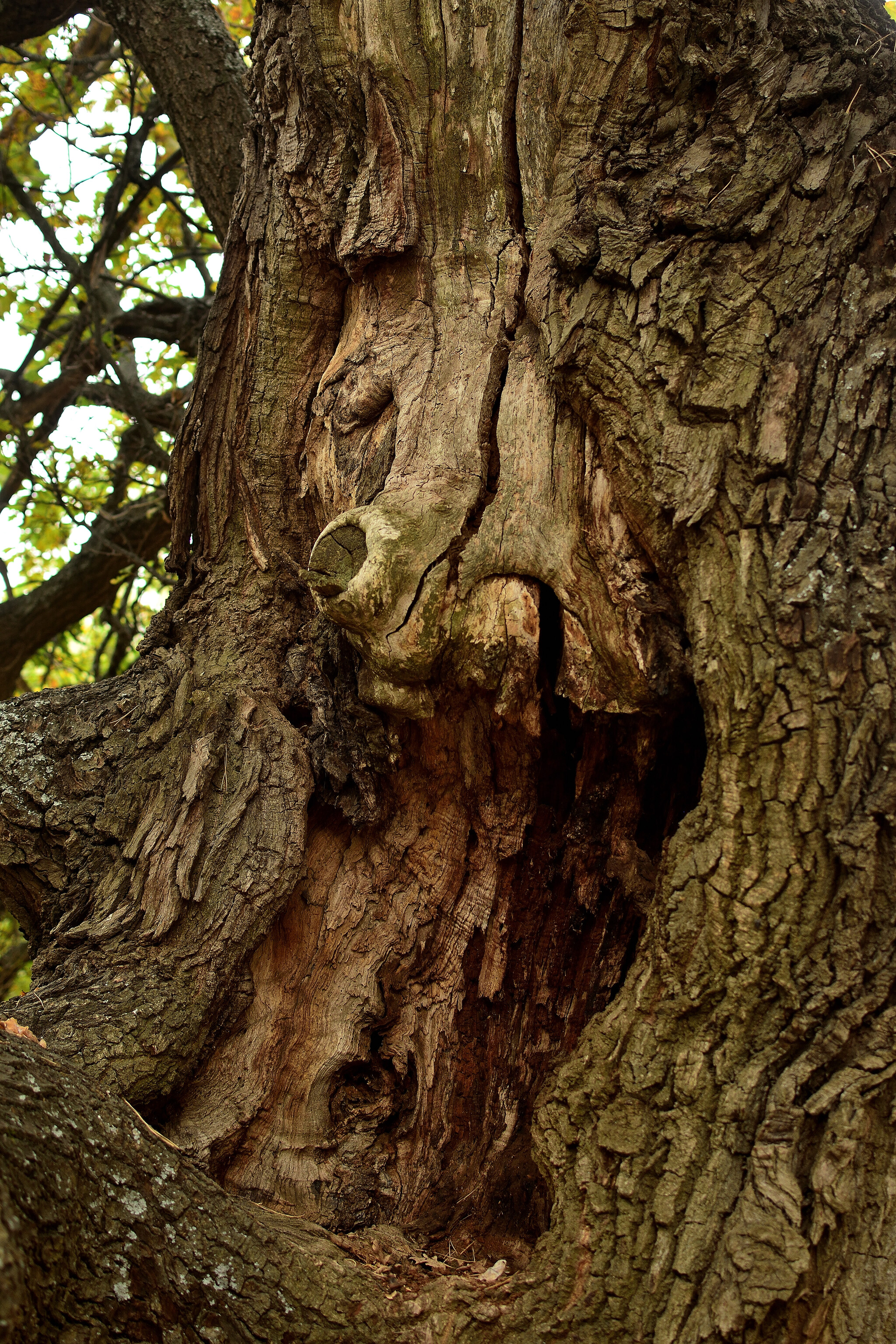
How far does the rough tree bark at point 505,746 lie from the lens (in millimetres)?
1742

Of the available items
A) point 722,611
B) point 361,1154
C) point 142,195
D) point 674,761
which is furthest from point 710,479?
point 142,195

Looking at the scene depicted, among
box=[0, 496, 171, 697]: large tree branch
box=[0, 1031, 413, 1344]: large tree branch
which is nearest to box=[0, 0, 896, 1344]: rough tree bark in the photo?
box=[0, 1031, 413, 1344]: large tree branch

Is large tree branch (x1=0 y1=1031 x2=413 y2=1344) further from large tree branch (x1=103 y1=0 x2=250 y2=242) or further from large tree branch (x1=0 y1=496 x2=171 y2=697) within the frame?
large tree branch (x1=0 y1=496 x2=171 y2=697)

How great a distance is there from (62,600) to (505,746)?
401cm

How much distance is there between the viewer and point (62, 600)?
554 centimetres

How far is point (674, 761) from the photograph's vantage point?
7.49ft

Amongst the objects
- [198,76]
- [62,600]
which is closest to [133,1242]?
[198,76]

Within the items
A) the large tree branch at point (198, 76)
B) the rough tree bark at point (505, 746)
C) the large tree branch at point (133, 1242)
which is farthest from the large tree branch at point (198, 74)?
the large tree branch at point (133, 1242)

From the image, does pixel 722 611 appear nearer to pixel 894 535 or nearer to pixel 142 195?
pixel 894 535

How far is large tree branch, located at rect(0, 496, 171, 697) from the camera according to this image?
214 inches

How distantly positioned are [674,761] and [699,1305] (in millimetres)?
1066

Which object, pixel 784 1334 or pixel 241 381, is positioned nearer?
pixel 784 1334

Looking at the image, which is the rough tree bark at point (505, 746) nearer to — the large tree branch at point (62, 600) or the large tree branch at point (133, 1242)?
the large tree branch at point (133, 1242)

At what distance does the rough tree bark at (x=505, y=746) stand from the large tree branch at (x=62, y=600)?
2.76 m
